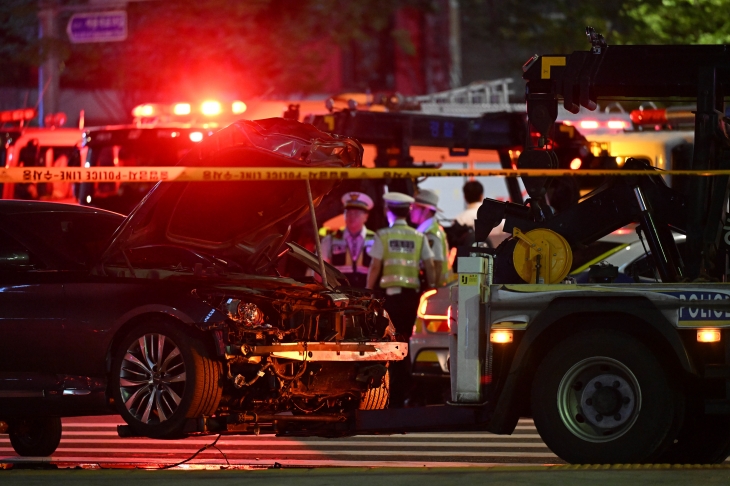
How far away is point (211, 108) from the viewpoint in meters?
18.3

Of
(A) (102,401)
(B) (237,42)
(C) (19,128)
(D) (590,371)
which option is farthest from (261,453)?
(B) (237,42)

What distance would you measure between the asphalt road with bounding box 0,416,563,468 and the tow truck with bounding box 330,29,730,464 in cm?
96

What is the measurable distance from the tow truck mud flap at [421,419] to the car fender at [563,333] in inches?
5.3

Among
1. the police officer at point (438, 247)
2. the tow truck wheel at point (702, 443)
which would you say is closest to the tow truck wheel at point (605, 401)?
the tow truck wheel at point (702, 443)

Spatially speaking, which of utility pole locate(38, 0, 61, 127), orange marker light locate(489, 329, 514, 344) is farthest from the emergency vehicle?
orange marker light locate(489, 329, 514, 344)

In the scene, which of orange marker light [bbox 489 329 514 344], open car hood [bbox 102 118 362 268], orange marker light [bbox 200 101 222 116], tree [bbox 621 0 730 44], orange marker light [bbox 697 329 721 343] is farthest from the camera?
tree [bbox 621 0 730 44]

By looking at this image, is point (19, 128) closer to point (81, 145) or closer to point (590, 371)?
point (81, 145)

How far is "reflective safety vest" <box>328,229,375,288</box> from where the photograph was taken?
14.3 metres

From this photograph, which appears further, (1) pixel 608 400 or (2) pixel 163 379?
(2) pixel 163 379

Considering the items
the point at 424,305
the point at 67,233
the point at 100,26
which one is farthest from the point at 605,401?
the point at 100,26

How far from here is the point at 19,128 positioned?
19.4 m

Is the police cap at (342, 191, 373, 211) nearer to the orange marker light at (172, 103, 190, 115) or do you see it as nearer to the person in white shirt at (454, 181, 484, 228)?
the person in white shirt at (454, 181, 484, 228)

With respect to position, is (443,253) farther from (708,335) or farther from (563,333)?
(708,335)

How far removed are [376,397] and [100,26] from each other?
1541cm
